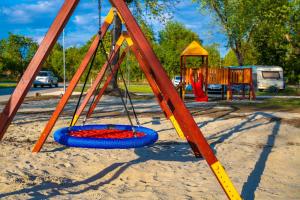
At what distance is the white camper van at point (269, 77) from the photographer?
Result: 31.8 m

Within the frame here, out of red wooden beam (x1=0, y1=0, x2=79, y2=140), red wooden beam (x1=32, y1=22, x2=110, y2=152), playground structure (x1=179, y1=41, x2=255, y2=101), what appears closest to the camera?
red wooden beam (x1=0, y1=0, x2=79, y2=140)

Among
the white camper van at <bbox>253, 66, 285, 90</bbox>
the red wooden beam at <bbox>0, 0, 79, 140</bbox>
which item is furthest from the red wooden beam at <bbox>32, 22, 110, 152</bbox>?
the white camper van at <bbox>253, 66, 285, 90</bbox>

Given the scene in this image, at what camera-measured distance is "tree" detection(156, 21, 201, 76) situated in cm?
5300

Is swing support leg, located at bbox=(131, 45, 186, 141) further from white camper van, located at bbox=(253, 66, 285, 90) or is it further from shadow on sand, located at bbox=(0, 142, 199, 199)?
white camper van, located at bbox=(253, 66, 285, 90)

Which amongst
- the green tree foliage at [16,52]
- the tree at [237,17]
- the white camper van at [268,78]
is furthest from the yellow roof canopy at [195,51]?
the green tree foliage at [16,52]

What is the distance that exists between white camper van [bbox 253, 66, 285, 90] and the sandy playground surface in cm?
2431

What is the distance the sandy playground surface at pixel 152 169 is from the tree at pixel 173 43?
44641 mm

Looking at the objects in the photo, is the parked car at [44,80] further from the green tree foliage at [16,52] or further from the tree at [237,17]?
the green tree foliage at [16,52]

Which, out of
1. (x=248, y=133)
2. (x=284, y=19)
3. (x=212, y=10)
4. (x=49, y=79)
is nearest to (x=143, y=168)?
(x=248, y=133)

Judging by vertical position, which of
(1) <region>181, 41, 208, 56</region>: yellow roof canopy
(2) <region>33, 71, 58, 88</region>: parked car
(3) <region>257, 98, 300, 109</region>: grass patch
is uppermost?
(1) <region>181, 41, 208, 56</region>: yellow roof canopy

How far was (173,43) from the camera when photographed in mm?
62406

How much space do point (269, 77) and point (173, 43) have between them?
1252 inches

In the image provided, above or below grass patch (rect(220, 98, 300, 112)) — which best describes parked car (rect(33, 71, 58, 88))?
above

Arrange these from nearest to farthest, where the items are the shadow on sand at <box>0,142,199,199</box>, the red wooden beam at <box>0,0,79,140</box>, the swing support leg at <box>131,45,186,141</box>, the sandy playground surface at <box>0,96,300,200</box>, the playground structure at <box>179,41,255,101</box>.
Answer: the red wooden beam at <box>0,0,79,140</box>, the shadow on sand at <box>0,142,199,199</box>, the sandy playground surface at <box>0,96,300,200</box>, the swing support leg at <box>131,45,186,141</box>, the playground structure at <box>179,41,255,101</box>
